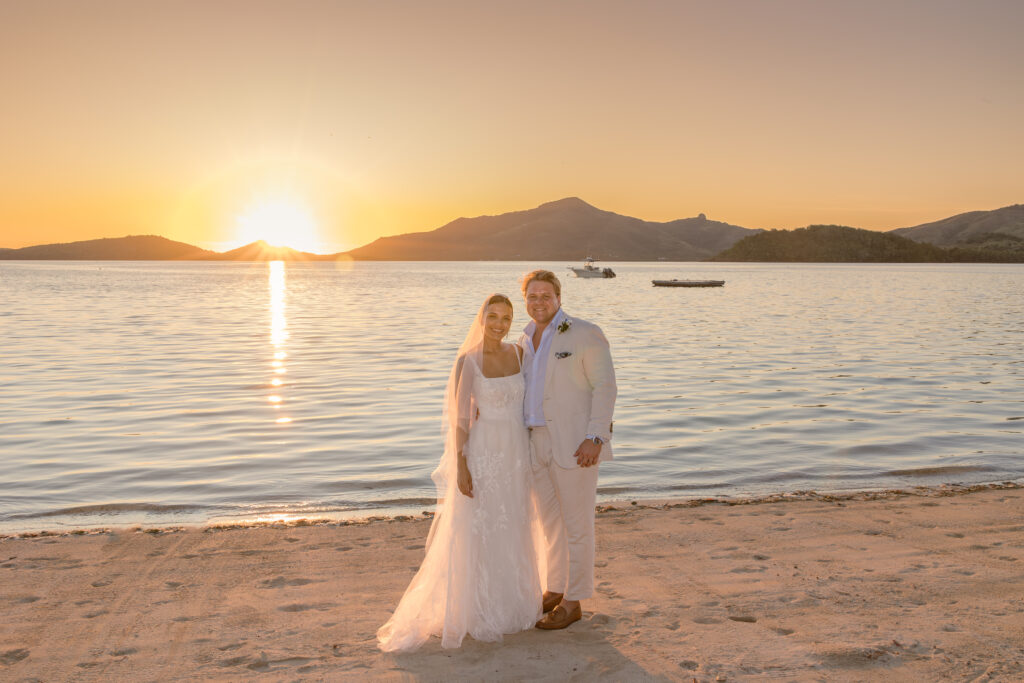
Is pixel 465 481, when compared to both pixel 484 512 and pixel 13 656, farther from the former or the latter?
pixel 13 656

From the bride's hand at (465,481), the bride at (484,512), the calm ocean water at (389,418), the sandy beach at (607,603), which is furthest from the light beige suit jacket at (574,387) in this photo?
the calm ocean water at (389,418)

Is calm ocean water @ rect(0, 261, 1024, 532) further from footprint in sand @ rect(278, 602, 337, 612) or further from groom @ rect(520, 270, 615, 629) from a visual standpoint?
groom @ rect(520, 270, 615, 629)

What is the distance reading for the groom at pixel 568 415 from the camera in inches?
220

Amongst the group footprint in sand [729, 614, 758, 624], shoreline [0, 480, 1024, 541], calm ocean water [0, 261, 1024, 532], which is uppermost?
footprint in sand [729, 614, 758, 624]

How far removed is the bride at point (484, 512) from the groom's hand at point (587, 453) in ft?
1.29

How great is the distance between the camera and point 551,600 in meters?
5.89

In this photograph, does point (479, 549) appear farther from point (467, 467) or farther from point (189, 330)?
point (189, 330)

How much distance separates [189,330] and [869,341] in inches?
1164

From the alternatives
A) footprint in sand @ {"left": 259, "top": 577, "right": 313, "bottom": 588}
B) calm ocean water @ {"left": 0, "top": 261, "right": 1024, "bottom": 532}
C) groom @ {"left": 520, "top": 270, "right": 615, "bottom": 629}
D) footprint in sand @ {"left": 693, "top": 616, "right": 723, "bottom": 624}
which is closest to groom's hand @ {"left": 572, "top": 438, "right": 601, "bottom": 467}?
groom @ {"left": 520, "top": 270, "right": 615, "bottom": 629}

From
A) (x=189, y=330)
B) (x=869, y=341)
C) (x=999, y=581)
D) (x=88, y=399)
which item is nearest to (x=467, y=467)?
(x=999, y=581)

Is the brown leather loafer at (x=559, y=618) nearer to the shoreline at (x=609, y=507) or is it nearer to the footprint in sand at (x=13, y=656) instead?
the shoreline at (x=609, y=507)

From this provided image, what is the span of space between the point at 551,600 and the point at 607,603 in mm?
548

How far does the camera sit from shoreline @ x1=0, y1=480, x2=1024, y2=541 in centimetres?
852

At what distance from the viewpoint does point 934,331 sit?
36031mm
